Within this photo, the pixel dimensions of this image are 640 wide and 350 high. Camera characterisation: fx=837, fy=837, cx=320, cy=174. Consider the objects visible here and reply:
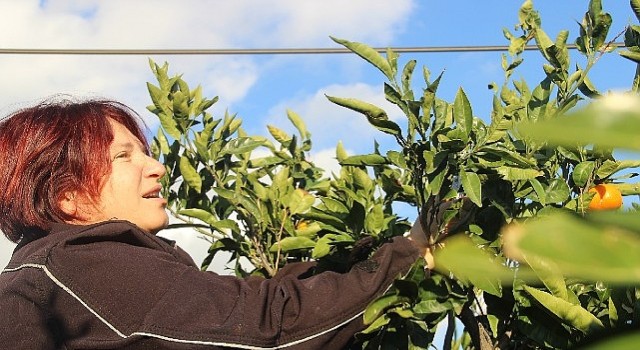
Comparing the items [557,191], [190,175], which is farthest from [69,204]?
[557,191]

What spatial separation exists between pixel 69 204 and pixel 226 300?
481 mm

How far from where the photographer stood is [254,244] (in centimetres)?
192

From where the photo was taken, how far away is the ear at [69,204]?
165 centimetres

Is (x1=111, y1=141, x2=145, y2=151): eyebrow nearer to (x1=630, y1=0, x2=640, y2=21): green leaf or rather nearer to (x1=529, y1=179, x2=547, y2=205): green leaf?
(x1=529, y1=179, x2=547, y2=205): green leaf

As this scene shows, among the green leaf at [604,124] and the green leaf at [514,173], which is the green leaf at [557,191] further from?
the green leaf at [604,124]

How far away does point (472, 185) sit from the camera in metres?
1.27

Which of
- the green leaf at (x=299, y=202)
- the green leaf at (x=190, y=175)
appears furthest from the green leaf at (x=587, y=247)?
the green leaf at (x=190, y=175)

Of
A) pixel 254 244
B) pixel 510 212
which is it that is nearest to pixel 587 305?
pixel 510 212

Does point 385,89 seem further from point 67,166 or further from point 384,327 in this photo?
point 67,166

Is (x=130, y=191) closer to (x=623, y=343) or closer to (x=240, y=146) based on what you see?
(x=240, y=146)

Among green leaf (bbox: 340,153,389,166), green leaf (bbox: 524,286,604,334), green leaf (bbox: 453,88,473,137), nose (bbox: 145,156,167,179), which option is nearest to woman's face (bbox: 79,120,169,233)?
nose (bbox: 145,156,167,179)

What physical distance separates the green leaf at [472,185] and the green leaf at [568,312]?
0.18 metres

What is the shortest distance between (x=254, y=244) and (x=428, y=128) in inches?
27.2

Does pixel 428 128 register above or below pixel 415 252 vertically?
above
